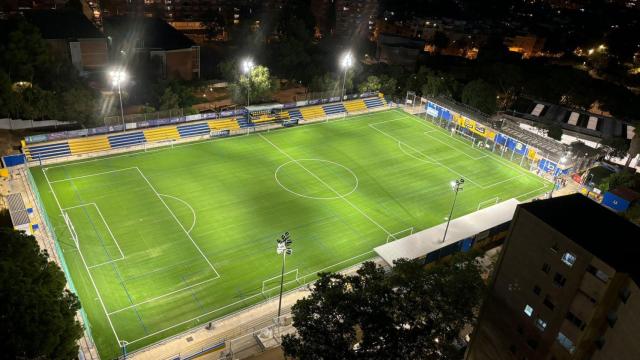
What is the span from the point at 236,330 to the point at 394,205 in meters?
20.7

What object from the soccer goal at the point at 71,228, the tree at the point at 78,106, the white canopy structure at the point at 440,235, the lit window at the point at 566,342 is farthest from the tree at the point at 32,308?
the tree at the point at 78,106

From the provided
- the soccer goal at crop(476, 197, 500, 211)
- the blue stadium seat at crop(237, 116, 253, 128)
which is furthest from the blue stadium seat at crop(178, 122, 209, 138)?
the soccer goal at crop(476, 197, 500, 211)

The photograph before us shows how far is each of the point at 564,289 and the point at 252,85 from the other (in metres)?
49.5

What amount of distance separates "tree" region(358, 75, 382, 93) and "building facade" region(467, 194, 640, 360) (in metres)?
47.2

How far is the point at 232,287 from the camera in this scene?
32250 millimetres

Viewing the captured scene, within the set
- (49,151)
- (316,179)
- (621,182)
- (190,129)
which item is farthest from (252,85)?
(621,182)

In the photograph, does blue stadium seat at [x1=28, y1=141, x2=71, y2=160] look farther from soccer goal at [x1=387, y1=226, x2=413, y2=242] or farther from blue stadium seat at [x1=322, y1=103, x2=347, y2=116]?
soccer goal at [x1=387, y1=226, x2=413, y2=242]

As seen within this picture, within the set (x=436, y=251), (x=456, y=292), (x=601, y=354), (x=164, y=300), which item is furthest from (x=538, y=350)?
(x=164, y=300)

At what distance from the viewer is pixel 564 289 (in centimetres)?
2203

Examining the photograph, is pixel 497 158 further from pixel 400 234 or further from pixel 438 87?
pixel 400 234

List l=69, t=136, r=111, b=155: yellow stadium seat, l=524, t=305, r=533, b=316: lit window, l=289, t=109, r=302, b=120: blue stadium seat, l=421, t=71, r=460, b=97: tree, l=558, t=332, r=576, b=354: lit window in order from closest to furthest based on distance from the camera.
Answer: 1. l=558, t=332, r=576, b=354: lit window
2. l=524, t=305, r=533, b=316: lit window
3. l=69, t=136, r=111, b=155: yellow stadium seat
4. l=289, t=109, r=302, b=120: blue stadium seat
5. l=421, t=71, r=460, b=97: tree

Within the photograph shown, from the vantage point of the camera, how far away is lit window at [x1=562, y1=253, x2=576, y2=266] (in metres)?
21.4

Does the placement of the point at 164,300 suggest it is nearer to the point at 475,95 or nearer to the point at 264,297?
the point at 264,297

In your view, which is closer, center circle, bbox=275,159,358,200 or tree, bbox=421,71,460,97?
center circle, bbox=275,159,358,200
